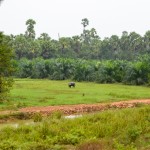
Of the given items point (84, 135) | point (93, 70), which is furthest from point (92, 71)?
point (84, 135)

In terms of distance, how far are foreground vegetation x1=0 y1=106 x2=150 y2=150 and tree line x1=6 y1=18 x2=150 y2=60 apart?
163 feet

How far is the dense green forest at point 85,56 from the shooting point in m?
43.7

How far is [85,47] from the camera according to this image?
7056 cm

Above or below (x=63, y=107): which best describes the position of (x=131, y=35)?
above

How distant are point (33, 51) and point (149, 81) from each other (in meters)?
29.5

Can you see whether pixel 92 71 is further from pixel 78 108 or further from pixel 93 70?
pixel 78 108

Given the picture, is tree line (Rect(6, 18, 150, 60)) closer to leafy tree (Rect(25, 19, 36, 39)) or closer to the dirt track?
leafy tree (Rect(25, 19, 36, 39))

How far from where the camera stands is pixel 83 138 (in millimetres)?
12289

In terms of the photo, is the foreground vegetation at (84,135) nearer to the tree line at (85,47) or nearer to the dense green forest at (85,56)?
the dense green forest at (85,56)

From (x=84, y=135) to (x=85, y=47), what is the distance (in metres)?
58.5

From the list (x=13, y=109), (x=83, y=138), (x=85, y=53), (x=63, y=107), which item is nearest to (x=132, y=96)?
(x=63, y=107)

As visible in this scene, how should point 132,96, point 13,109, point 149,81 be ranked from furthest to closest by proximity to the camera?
point 149,81
point 132,96
point 13,109

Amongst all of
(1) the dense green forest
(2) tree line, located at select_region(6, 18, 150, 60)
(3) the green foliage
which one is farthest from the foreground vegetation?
(2) tree line, located at select_region(6, 18, 150, 60)

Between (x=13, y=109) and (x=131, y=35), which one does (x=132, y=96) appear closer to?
(x=13, y=109)
